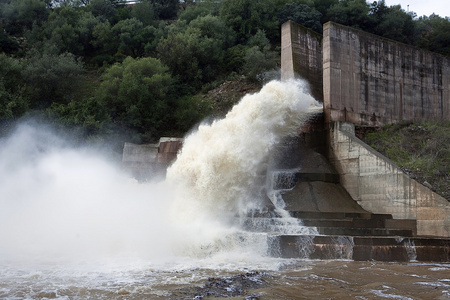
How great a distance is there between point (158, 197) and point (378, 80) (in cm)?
1350

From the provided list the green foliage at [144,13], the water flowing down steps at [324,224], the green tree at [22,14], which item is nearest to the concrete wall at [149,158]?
the water flowing down steps at [324,224]

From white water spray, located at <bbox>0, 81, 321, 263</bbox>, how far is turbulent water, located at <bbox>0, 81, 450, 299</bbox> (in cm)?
5

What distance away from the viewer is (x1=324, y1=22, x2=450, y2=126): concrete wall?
852 inches

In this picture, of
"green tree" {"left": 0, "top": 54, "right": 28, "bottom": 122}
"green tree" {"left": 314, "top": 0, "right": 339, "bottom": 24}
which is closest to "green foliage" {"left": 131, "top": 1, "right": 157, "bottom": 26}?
"green tree" {"left": 314, "top": 0, "right": 339, "bottom": 24}

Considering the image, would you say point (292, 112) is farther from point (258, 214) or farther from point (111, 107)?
point (111, 107)

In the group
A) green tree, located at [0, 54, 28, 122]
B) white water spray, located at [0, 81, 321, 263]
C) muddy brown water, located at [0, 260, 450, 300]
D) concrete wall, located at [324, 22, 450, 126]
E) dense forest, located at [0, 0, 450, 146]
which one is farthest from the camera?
dense forest, located at [0, 0, 450, 146]

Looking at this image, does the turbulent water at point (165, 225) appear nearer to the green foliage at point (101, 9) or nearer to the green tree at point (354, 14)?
the green tree at point (354, 14)

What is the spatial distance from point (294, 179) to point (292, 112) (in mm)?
3400

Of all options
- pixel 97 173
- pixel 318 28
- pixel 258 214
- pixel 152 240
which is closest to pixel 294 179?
pixel 258 214

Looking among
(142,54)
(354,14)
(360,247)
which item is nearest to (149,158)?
(360,247)

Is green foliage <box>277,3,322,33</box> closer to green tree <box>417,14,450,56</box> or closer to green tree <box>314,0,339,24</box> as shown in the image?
green tree <box>314,0,339,24</box>

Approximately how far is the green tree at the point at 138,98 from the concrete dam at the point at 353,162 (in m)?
4.73

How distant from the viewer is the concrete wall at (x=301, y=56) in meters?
23.7

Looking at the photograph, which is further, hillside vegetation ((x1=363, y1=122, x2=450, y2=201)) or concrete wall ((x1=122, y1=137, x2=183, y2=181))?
concrete wall ((x1=122, y1=137, x2=183, y2=181))
